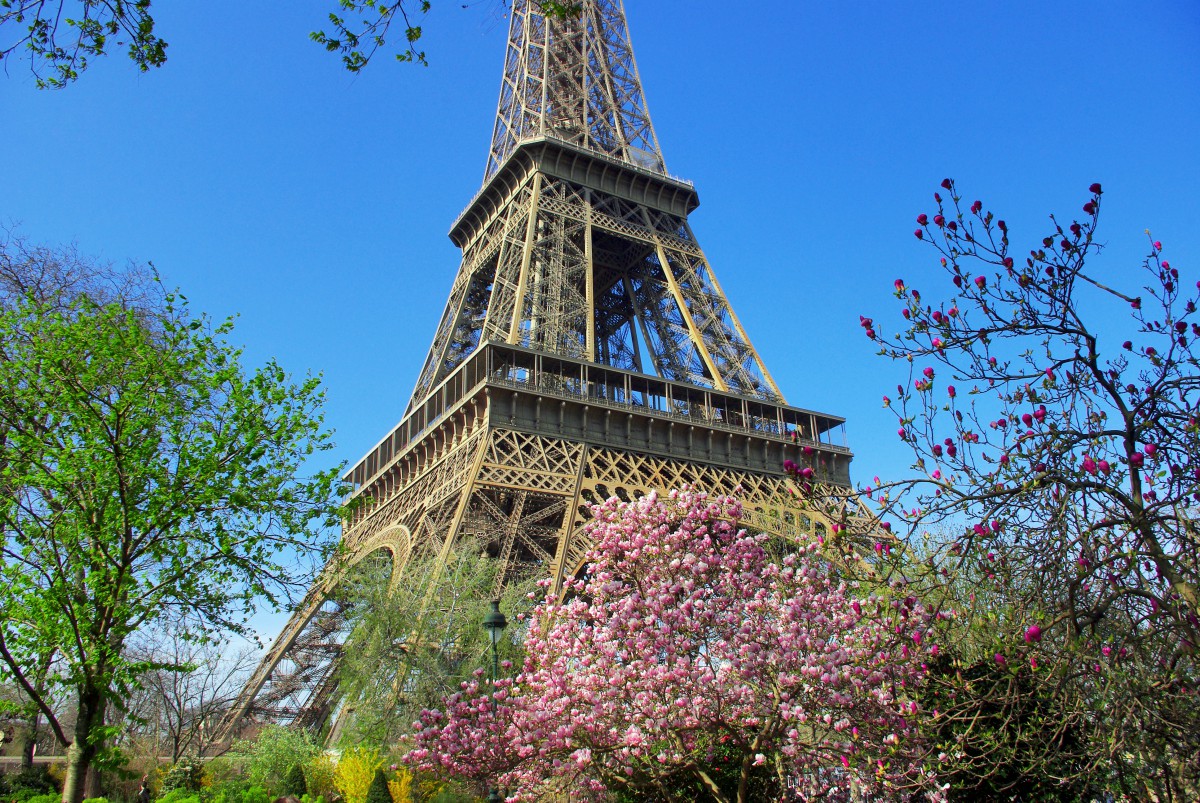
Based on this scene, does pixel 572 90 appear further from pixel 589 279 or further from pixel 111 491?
pixel 111 491

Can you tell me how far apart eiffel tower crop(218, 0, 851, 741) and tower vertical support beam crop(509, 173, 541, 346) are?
0.10 meters

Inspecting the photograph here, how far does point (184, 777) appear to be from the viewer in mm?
23500

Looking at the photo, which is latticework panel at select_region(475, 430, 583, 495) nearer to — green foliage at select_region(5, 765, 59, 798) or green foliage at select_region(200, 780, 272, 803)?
green foliage at select_region(200, 780, 272, 803)

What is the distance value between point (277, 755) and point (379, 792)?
8.46 meters

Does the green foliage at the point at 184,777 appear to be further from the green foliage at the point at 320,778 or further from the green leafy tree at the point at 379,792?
the green leafy tree at the point at 379,792

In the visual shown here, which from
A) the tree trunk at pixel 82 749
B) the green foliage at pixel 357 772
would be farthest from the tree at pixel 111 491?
the green foliage at pixel 357 772

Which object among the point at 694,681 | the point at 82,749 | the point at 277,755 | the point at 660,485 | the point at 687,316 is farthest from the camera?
the point at 687,316

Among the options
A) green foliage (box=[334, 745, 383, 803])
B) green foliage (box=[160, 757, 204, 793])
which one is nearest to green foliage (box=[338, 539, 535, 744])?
green foliage (box=[334, 745, 383, 803])

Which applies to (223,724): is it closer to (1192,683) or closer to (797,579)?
(797,579)

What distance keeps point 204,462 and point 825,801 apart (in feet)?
36.5

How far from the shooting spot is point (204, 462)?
563 inches

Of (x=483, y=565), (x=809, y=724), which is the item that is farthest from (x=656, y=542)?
(x=483, y=565)

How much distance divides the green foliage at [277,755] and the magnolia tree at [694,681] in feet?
38.8

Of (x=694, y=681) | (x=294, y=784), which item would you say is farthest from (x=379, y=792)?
(x=694, y=681)
